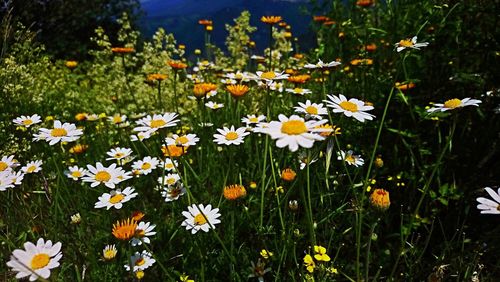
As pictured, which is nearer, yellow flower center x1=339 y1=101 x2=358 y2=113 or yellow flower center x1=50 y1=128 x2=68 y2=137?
yellow flower center x1=339 y1=101 x2=358 y2=113

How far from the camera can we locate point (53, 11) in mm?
8758

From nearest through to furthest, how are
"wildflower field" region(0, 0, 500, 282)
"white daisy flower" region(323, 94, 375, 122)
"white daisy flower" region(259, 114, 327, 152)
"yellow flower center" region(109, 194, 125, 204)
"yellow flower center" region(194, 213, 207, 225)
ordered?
"white daisy flower" region(259, 114, 327, 152), "white daisy flower" region(323, 94, 375, 122), "wildflower field" region(0, 0, 500, 282), "yellow flower center" region(194, 213, 207, 225), "yellow flower center" region(109, 194, 125, 204)

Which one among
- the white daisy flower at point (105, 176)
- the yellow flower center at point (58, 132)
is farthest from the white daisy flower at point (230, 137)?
the yellow flower center at point (58, 132)

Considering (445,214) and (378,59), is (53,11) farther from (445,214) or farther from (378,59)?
(445,214)

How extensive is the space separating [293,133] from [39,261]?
0.72m

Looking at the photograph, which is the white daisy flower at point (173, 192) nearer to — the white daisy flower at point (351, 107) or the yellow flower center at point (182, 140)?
the yellow flower center at point (182, 140)

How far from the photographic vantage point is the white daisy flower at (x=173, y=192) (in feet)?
5.76

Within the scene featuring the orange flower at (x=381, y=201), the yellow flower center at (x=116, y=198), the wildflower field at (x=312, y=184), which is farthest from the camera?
the yellow flower center at (x=116, y=198)

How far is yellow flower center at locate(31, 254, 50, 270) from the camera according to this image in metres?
1.08

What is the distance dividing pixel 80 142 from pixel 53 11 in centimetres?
695

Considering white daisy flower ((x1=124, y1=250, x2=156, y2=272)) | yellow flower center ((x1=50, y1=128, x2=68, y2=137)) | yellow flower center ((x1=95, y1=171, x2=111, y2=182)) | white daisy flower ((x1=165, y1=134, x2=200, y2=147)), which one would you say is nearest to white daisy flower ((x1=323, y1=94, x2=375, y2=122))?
white daisy flower ((x1=165, y1=134, x2=200, y2=147))

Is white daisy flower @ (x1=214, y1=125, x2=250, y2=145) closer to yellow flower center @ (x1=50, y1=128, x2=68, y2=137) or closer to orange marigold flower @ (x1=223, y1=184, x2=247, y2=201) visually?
orange marigold flower @ (x1=223, y1=184, x2=247, y2=201)

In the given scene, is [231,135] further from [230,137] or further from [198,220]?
[198,220]

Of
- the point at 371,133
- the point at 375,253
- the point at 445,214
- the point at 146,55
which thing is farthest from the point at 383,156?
the point at 146,55
